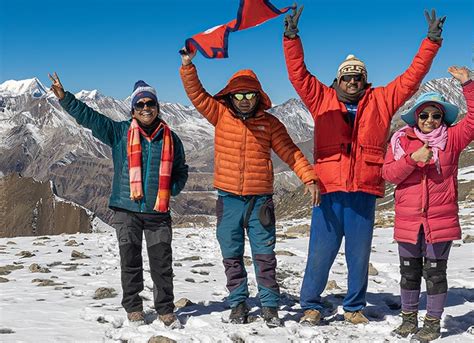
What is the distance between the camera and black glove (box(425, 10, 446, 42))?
6.04 meters

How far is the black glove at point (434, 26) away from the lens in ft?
19.8

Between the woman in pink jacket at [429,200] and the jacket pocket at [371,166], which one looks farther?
the jacket pocket at [371,166]

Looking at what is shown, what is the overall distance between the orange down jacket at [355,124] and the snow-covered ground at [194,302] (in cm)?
176

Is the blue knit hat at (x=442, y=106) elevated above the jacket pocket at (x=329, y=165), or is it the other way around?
the blue knit hat at (x=442, y=106)

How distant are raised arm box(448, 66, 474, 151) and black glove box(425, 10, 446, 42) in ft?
1.57

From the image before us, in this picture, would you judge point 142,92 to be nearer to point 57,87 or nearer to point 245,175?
point 57,87

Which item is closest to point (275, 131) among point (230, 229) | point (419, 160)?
point (230, 229)

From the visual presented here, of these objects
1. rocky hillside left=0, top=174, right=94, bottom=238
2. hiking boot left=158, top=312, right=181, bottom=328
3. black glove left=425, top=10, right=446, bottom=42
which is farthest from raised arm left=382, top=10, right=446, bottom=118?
rocky hillside left=0, top=174, right=94, bottom=238

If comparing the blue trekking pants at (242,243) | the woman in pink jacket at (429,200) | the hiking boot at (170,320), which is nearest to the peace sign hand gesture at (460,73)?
the woman in pink jacket at (429,200)

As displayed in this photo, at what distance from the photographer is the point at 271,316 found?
6.32m

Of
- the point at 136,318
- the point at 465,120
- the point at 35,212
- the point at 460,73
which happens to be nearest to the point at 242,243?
the point at 136,318

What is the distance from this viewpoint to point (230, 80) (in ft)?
21.5

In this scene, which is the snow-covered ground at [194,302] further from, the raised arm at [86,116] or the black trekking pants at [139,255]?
the raised arm at [86,116]

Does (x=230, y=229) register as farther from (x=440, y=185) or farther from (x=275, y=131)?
(x=440, y=185)
